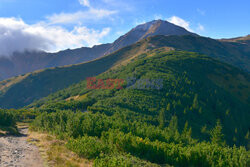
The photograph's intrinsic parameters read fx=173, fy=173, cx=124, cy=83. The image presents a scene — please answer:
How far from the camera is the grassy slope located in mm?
92938

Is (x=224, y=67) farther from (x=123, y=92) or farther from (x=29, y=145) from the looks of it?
(x=29, y=145)

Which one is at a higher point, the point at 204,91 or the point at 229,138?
the point at 204,91

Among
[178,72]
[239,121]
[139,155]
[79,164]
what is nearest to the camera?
[79,164]

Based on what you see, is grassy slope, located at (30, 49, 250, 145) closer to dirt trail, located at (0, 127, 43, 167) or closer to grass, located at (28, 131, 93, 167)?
grass, located at (28, 131, 93, 167)

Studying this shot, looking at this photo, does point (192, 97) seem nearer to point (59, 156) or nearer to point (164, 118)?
point (164, 118)

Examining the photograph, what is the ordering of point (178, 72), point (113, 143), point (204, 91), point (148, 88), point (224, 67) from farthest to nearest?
1. point (224, 67)
2. point (178, 72)
3. point (204, 91)
4. point (148, 88)
5. point (113, 143)

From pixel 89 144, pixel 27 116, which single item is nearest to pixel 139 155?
pixel 89 144

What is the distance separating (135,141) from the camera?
2233cm

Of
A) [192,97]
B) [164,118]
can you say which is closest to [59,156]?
[164,118]

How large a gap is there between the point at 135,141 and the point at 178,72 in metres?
133

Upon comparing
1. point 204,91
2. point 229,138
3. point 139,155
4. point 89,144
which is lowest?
point 229,138

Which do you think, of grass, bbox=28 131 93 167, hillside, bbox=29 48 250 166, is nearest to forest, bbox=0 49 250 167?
hillside, bbox=29 48 250 166

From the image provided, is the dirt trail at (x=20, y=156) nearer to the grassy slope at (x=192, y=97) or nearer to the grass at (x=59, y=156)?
the grass at (x=59, y=156)

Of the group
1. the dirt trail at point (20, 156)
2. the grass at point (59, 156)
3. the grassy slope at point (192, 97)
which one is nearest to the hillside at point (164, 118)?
the grassy slope at point (192, 97)
